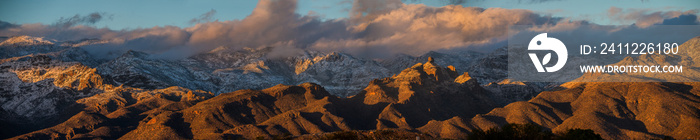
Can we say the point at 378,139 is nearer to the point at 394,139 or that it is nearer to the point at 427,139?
the point at 394,139

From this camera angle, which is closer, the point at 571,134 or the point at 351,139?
the point at 351,139

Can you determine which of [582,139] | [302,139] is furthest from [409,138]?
[582,139]

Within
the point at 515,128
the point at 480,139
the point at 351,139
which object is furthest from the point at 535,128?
the point at 351,139

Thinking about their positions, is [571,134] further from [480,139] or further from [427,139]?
[427,139]

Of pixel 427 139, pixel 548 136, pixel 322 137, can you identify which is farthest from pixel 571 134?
pixel 322 137

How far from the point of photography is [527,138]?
17125 centimetres

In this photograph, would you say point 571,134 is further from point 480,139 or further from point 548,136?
point 480,139

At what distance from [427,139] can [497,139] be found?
17.9 meters

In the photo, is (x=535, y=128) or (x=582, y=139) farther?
(x=535, y=128)

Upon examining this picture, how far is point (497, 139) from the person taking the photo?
170 metres

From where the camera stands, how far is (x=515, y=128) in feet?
579

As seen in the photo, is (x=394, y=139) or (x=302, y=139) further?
(x=302, y=139)

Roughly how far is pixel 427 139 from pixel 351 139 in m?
24.2

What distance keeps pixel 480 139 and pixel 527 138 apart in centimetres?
1236
